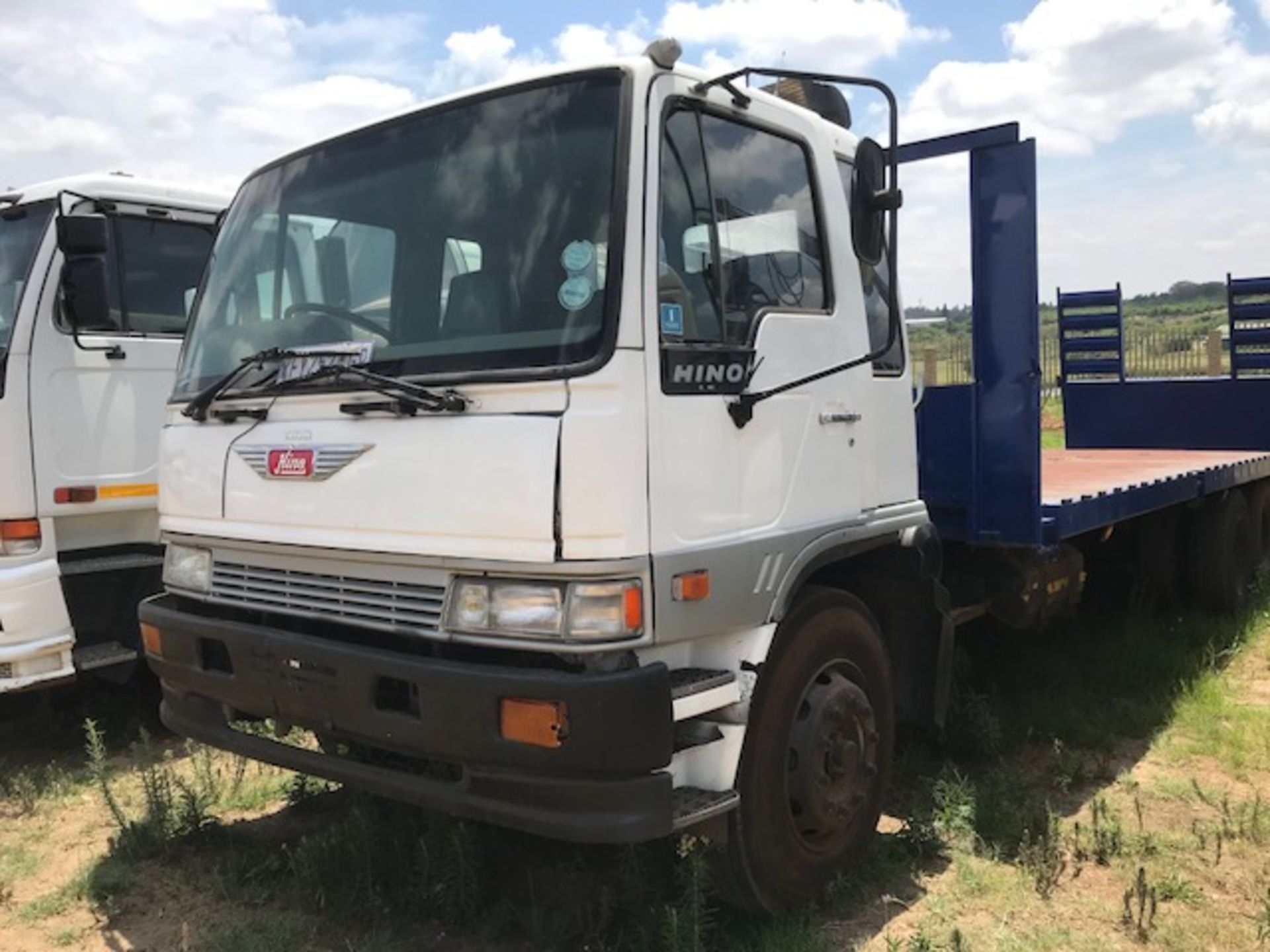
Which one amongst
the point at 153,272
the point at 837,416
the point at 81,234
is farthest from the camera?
the point at 153,272

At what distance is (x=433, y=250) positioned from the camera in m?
3.13

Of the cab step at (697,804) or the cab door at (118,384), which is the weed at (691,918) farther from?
the cab door at (118,384)

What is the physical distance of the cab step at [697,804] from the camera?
2742 millimetres

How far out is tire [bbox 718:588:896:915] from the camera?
10.1ft

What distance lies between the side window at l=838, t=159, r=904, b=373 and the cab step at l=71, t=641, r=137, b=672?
363 centimetres

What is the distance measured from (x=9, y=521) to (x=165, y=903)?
1.99m

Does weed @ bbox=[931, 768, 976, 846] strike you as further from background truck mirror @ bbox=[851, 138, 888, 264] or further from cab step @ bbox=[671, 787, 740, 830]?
background truck mirror @ bbox=[851, 138, 888, 264]

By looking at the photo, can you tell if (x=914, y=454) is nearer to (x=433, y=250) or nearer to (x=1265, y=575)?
(x=433, y=250)

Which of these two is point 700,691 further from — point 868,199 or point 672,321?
point 868,199

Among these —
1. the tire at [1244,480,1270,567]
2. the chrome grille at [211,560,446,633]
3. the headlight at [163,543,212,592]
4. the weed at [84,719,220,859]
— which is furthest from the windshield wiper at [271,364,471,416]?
the tire at [1244,480,1270,567]

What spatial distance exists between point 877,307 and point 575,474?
1622 mm

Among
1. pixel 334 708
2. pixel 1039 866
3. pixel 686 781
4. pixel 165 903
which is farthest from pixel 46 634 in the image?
pixel 1039 866

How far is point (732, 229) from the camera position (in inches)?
123

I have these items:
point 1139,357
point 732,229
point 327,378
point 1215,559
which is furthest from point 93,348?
point 1139,357
